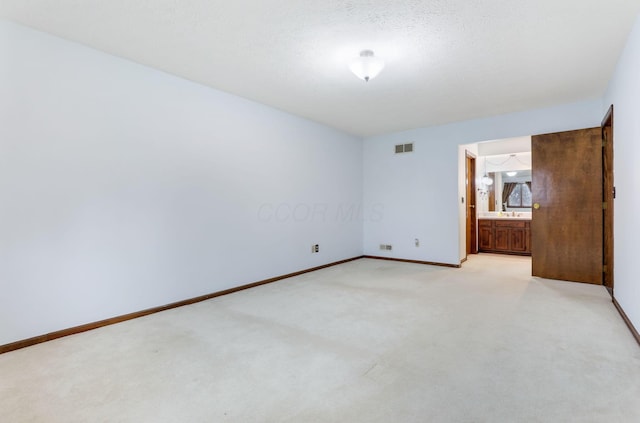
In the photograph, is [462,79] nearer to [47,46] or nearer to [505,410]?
[505,410]

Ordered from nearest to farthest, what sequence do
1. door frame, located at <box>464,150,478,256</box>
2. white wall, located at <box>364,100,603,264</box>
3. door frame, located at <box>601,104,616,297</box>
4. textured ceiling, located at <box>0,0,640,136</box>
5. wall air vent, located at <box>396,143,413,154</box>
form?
textured ceiling, located at <box>0,0,640,136</box> < door frame, located at <box>601,104,616,297</box> < white wall, located at <box>364,100,603,264</box> < wall air vent, located at <box>396,143,413,154</box> < door frame, located at <box>464,150,478,256</box>

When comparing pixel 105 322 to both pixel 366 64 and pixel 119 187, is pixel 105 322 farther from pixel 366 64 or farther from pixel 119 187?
pixel 366 64

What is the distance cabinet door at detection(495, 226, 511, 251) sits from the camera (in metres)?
7.12

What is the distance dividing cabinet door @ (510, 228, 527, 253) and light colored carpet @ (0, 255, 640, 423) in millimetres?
3420

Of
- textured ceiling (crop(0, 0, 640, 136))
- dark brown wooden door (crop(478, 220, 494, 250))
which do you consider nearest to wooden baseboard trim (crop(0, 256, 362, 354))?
textured ceiling (crop(0, 0, 640, 136))

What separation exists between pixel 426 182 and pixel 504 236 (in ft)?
8.87

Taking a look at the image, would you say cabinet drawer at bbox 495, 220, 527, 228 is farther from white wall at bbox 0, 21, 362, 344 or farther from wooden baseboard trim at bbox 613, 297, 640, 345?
white wall at bbox 0, 21, 362, 344

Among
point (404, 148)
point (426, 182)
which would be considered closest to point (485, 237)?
point (426, 182)

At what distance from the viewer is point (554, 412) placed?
169cm

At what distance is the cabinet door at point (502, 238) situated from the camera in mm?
7121

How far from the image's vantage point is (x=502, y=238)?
23.5 ft

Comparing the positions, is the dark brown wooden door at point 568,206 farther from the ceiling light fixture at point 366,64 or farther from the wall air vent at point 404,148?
the ceiling light fixture at point 366,64

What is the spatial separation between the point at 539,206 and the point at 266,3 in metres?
4.70

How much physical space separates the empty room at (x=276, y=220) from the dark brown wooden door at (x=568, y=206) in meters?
0.02
